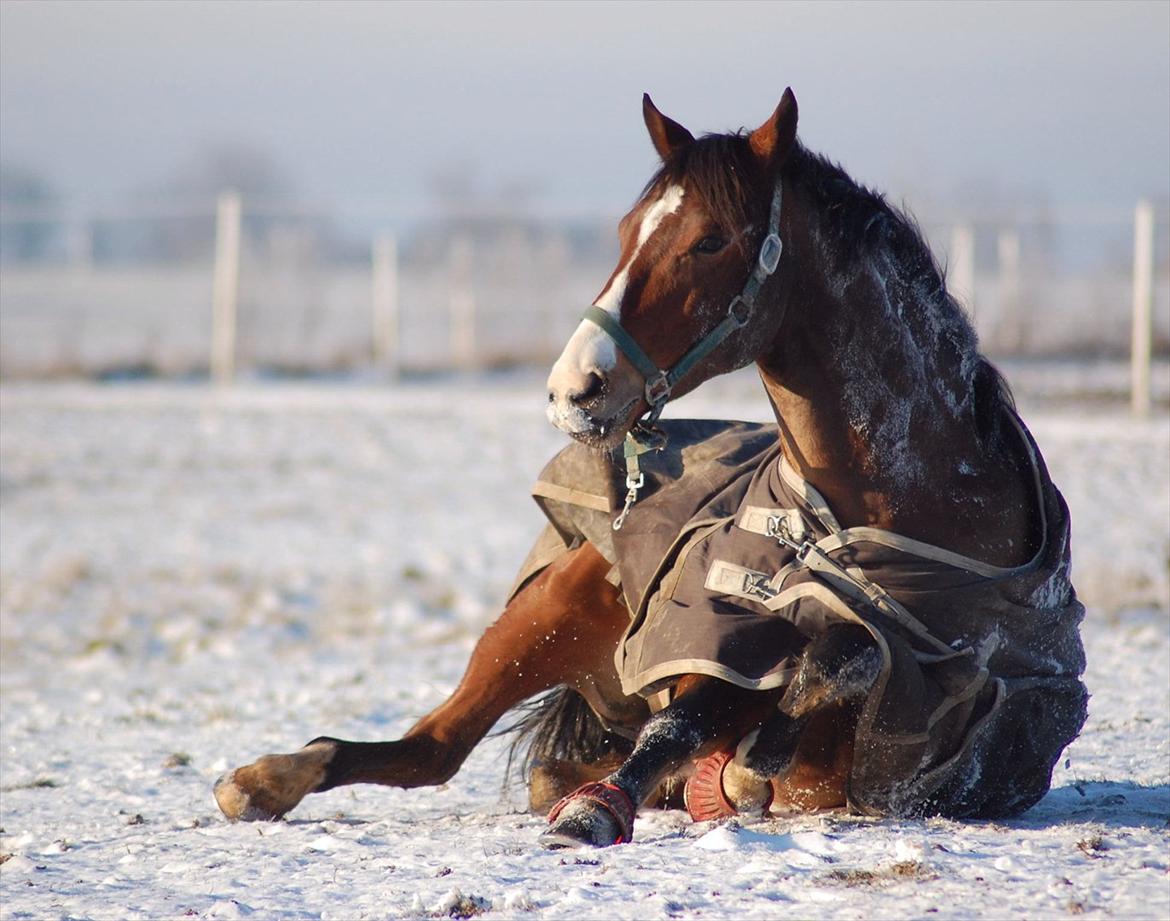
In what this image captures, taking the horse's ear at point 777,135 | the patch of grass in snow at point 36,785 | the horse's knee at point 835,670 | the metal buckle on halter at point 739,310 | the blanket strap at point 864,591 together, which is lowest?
the patch of grass in snow at point 36,785

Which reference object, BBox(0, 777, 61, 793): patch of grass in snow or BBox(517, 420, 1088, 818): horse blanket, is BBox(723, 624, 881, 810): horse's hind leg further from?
BBox(0, 777, 61, 793): patch of grass in snow

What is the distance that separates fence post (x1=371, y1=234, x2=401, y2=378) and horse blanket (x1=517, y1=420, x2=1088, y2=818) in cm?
1376

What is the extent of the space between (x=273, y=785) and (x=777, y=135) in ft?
6.55

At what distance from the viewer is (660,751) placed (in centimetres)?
308

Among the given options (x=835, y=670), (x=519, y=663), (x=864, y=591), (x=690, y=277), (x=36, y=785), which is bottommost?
(x=36, y=785)

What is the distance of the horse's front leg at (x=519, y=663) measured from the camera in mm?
3873

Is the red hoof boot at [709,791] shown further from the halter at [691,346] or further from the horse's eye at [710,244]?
the horse's eye at [710,244]

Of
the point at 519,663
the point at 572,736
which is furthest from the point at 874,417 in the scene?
the point at 572,736

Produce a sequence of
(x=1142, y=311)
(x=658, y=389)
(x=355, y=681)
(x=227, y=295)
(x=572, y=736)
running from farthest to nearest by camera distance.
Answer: (x=227, y=295) → (x=1142, y=311) → (x=355, y=681) → (x=572, y=736) → (x=658, y=389)

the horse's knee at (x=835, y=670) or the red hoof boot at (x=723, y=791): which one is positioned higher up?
the horse's knee at (x=835, y=670)

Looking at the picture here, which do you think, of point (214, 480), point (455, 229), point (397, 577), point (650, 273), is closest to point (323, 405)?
point (214, 480)

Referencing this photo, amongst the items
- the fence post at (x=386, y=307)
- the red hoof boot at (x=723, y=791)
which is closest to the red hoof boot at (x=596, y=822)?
the red hoof boot at (x=723, y=791)

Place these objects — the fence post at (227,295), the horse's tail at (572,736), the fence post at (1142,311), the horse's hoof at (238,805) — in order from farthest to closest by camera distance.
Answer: the fence post at (227,295)
the fence post at (1142,311)
the horse's tail at (572,736)
the horse's hoof at (238,805)

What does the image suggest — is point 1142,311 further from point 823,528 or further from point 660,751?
point 660,751
